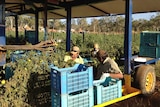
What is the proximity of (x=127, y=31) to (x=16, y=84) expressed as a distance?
240 centimetres

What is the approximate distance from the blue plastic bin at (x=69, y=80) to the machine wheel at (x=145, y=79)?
1.67 meters

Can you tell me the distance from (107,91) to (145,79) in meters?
1.35

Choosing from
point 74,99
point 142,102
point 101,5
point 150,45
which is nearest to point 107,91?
point 74,99

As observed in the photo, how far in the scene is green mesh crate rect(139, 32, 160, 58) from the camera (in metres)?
6.79

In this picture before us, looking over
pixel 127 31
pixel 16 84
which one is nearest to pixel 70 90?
pixel 16 84

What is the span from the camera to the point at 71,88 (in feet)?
9.90

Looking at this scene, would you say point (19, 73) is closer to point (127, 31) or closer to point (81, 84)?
point (81, 84)

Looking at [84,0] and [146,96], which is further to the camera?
[84,0]

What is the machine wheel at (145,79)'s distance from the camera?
4547mm

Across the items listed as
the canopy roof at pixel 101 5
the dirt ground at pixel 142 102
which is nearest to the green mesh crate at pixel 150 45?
the canopy roof at pixel 101 5

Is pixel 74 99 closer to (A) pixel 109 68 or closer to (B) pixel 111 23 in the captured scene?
(A) pixel 109 68

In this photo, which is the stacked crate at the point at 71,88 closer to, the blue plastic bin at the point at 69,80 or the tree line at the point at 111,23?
the blue plastic bin at the point at 69,80

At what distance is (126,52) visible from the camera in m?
4.62

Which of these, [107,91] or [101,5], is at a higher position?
[101,5]
